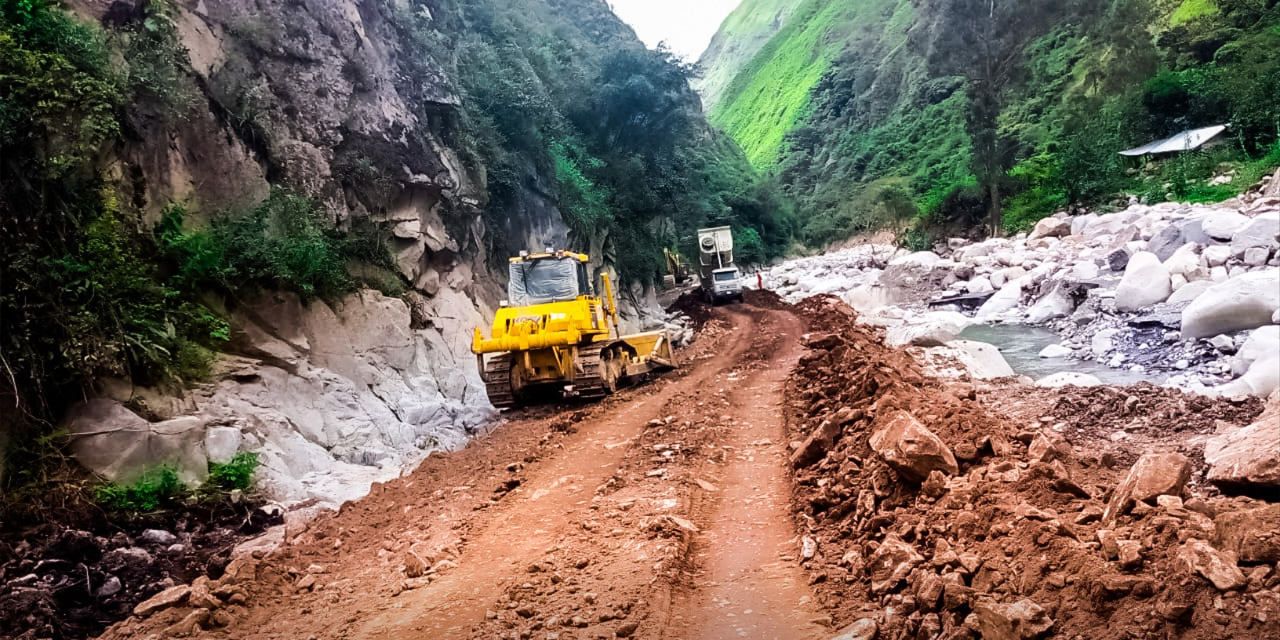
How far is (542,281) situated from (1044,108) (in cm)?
3828

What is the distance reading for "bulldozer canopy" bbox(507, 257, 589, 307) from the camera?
13.5m

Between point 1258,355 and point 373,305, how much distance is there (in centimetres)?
1254

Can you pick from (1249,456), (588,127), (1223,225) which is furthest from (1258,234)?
(588,127)

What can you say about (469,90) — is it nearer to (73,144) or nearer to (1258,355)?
(73,144)

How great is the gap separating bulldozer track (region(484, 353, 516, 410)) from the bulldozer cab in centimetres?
127

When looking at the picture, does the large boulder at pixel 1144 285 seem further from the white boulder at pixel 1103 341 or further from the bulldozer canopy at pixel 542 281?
the bulldozer canopy at pixel 542 281

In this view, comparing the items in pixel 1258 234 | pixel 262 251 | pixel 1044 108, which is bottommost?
pixel 1258 234

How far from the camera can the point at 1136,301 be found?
38.2ft

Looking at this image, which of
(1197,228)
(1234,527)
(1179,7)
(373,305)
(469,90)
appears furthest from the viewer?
(1179,7)

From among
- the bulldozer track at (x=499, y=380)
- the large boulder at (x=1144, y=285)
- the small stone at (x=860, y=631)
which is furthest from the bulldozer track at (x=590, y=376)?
the small stone at (x=860, y=631)

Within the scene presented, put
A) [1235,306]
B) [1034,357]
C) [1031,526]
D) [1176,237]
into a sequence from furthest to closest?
[1176,237], [1034,357], [1235,306], [1031,526]

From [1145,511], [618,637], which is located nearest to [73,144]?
[618,637]

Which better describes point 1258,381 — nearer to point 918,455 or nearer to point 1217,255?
point 918,455

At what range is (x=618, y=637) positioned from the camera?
4.03 m
